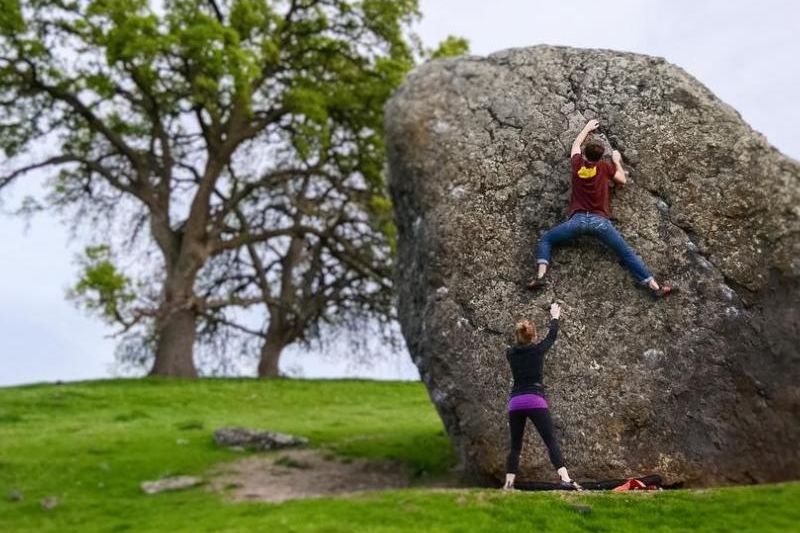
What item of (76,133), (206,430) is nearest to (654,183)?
(206,430)

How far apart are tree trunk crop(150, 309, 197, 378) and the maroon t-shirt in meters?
20.9

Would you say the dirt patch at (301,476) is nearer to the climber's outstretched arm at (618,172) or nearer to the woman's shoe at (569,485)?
the woman's shoe at (569,485)

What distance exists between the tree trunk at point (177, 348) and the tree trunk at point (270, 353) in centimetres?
408

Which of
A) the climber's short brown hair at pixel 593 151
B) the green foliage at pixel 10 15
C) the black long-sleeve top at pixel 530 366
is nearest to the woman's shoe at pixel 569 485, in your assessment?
the black long-sleeve top at pixel 530 366

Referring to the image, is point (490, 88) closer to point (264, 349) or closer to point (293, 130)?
point (293, 130)

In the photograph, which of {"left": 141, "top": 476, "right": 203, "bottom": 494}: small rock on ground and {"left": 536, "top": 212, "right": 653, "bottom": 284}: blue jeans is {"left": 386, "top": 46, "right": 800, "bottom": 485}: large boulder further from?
{"left": 141, "top": 476, "right": 203, "bottom": 494}: small rock on ground

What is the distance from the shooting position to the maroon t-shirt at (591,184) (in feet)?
49.1

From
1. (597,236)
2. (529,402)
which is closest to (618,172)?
(597,236)

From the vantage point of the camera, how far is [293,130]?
116 ft

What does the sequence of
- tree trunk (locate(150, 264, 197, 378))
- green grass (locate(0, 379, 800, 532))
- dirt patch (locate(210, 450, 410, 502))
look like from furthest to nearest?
tree trunk (locate(150, 264, 197, 378)), dirt patch (locate(210, 450, 410, 502)), green grass (locate(0, 379, 800, 532))

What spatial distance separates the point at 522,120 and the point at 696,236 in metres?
3.45

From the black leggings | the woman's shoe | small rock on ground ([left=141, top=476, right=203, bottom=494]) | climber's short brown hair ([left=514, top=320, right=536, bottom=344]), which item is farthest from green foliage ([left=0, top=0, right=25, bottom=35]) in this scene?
the woman's shoe

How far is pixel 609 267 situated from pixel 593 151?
6.05 ft

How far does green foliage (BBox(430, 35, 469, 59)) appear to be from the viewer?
35.2 m
